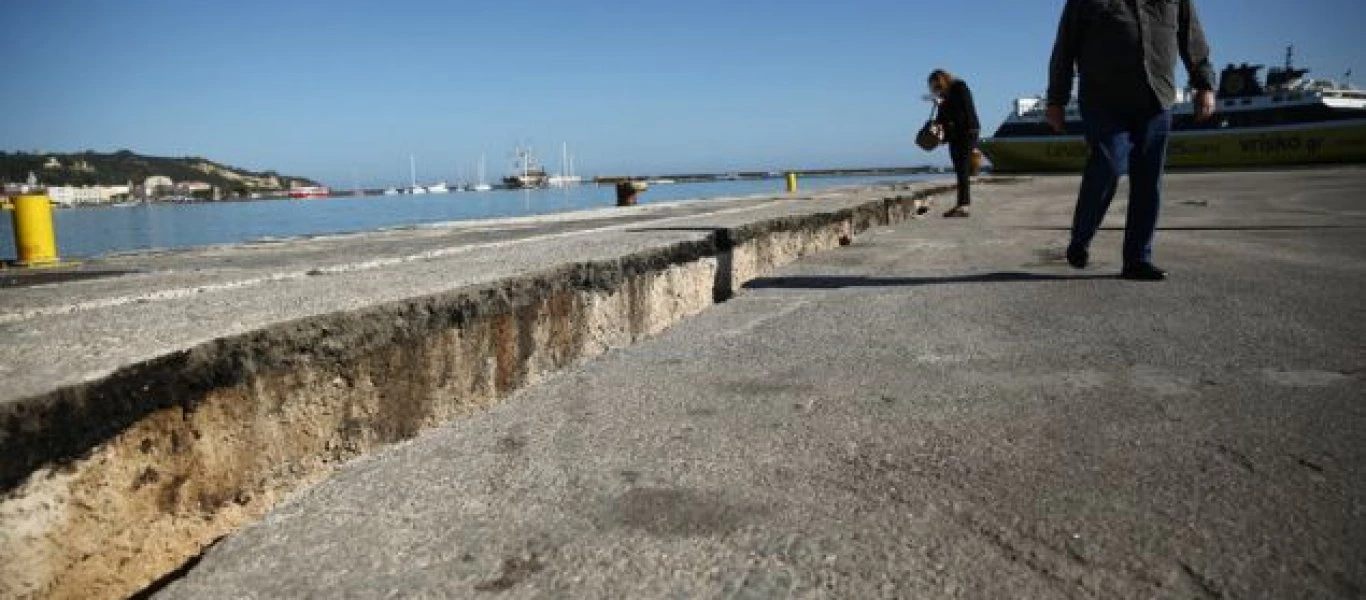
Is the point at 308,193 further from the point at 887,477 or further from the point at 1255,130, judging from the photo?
the point at 887,477

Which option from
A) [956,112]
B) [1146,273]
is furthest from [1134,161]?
[956,112]

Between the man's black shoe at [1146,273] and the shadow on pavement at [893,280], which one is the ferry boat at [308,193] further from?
the man's black shoe at [1146,273]

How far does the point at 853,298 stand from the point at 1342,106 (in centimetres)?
4298

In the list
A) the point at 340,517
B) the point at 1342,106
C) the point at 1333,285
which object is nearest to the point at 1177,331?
the point at 1333,285

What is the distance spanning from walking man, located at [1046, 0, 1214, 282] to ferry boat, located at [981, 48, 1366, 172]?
34139 mm

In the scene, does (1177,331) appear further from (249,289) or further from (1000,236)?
(1000,236)

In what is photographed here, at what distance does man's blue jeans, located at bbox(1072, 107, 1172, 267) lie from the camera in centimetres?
389

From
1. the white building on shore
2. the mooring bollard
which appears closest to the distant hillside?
the white building on shore

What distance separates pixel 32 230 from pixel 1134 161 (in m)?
8.06

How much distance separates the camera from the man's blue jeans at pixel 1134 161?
153 inches

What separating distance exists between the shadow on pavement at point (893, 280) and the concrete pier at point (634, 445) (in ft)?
3.32

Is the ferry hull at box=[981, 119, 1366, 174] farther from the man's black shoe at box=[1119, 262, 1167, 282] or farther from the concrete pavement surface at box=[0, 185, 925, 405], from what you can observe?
the concrete pavement surface at box=[0, 185, 925, 405]

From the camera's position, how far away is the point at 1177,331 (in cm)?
279

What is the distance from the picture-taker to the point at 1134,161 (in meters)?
3.96
